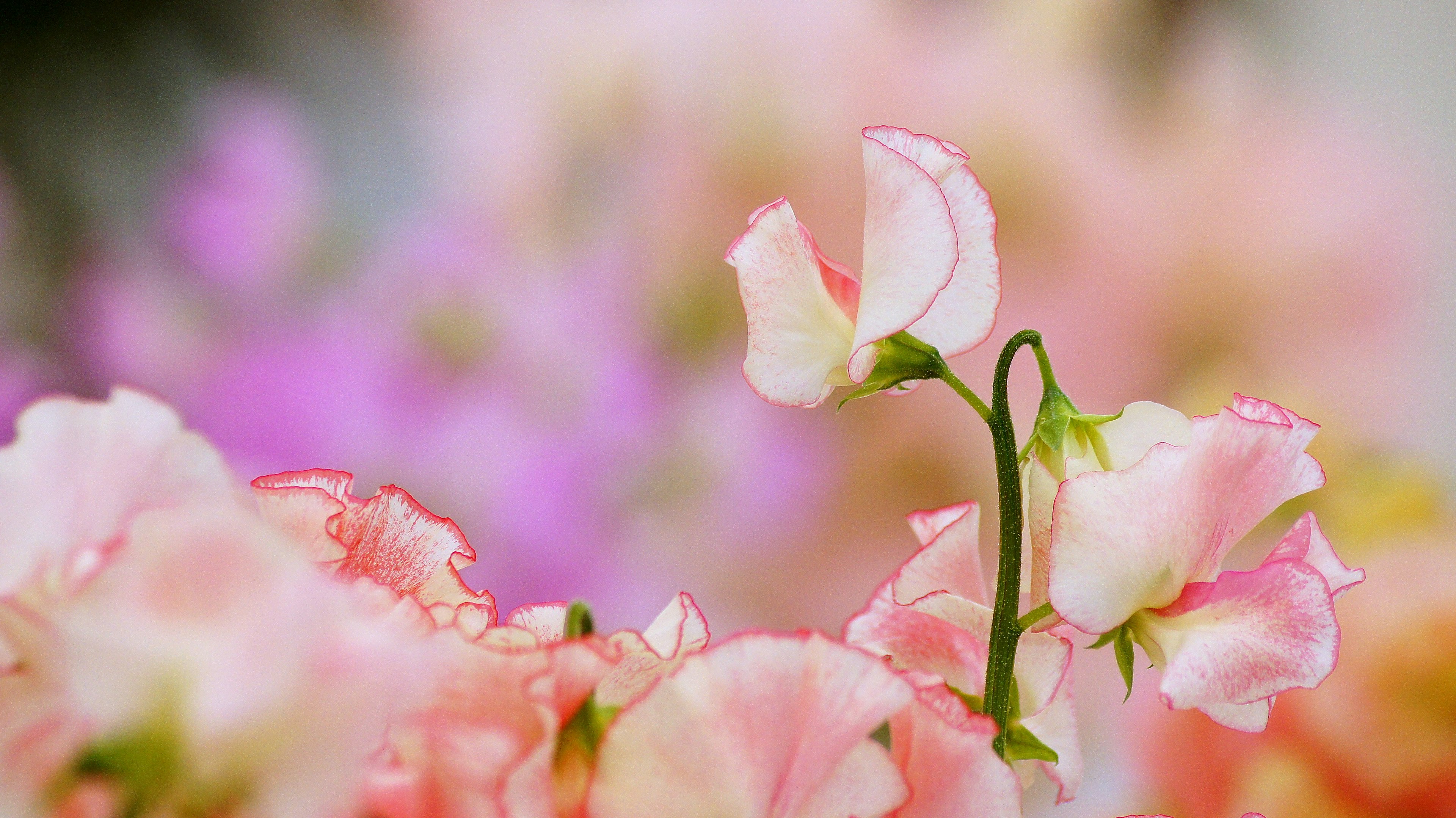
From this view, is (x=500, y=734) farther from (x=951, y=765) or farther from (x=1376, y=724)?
(x=1376, y=724)

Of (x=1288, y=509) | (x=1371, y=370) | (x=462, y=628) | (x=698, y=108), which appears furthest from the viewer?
(x=1371, y=370)

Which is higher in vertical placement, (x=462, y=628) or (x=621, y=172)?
(x=621, y=172)

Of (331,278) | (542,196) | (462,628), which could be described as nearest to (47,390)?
(331,278)

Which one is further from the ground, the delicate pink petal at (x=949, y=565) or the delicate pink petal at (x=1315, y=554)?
the delicate pink petal at (x=949, y=565)

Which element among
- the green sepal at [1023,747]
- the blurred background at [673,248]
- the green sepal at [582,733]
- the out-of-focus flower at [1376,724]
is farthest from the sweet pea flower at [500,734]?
the blurred background at [673,248]

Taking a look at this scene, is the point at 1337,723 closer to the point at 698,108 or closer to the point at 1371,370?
the point at 1371,370

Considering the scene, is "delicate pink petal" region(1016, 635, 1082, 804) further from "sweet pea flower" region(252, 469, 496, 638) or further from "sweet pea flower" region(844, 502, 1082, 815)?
"sweet pea flower" region(252, 469, 496, 638)

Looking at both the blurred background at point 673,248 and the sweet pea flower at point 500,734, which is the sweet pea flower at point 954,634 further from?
the blurred background at point 673,248
